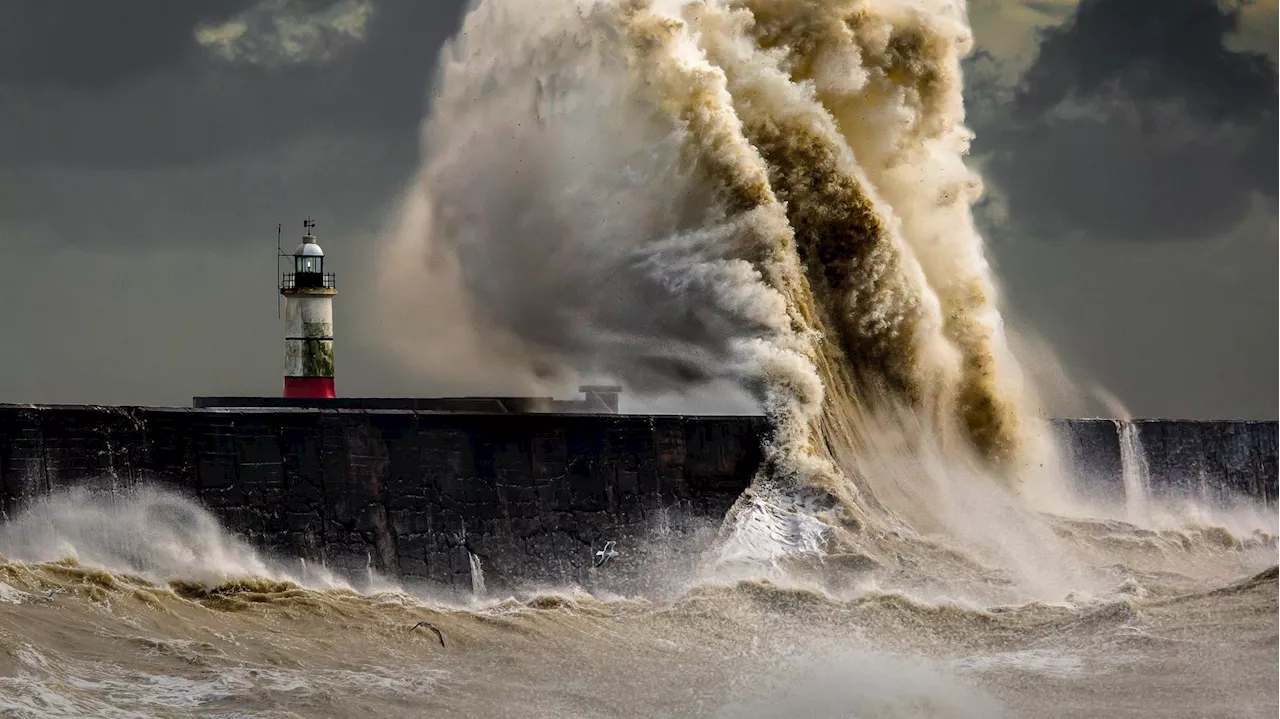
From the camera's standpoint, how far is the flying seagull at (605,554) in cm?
1139

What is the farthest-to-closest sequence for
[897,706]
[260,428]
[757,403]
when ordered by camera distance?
[757,403] → [260,428] → [897,706]

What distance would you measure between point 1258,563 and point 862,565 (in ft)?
19.4

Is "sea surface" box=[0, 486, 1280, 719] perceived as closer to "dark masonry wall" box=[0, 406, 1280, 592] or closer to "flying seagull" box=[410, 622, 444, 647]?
"flying seagull" box=[410, 622, 444, 647]

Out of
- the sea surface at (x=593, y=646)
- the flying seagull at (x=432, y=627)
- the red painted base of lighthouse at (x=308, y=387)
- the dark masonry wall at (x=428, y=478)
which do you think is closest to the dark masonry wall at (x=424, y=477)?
the dark masonry wall at (x=428, y=478)

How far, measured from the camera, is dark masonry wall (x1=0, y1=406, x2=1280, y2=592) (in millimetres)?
9141

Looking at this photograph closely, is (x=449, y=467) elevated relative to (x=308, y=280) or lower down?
lower down

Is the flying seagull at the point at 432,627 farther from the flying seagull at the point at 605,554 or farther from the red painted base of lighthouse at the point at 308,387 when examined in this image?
the red painted base of lighthouse at the point at 308,387

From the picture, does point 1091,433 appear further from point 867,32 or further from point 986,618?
point 986,618

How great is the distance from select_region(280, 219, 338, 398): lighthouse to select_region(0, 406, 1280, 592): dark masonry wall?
8659 mm

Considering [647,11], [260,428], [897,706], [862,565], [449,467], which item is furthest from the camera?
[647,11]

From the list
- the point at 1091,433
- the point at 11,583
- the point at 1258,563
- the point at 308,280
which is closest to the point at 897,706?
the point at 11,583

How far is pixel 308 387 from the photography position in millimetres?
19969

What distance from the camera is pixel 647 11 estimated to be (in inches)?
574

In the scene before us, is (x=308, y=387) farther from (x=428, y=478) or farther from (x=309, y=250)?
(x=428, y=478)
